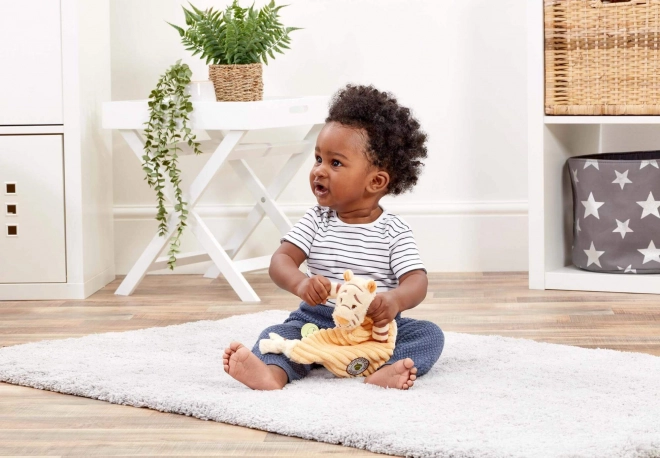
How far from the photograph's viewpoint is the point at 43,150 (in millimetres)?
2057

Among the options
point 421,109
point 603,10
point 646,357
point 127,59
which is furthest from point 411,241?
point 127,59

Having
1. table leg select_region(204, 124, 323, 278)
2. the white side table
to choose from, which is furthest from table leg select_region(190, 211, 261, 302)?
table leg select_region(204, 124, 323, 278)

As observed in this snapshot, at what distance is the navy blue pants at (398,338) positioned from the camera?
1303mm

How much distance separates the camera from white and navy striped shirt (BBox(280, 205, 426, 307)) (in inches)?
54.4

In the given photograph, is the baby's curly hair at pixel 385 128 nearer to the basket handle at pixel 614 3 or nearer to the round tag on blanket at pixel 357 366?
the round tag on blanket at pixel 357 366

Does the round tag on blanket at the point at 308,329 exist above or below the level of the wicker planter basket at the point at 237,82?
below

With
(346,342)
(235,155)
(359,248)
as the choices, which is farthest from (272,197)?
(346,342)

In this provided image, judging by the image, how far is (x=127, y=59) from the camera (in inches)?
95.7

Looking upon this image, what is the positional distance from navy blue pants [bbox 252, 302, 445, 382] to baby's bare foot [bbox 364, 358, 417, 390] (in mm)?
43

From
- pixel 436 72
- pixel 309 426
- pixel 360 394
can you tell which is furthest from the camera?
pixel 436 72

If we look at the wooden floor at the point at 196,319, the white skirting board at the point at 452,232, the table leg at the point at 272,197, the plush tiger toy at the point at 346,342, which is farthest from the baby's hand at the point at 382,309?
the white skirting board at the point at 452,232

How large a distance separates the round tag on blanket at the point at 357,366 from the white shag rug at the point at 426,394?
14 mm

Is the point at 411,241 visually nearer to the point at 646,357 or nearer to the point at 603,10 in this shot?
the point at 646,357

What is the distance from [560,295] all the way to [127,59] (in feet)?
4.03
